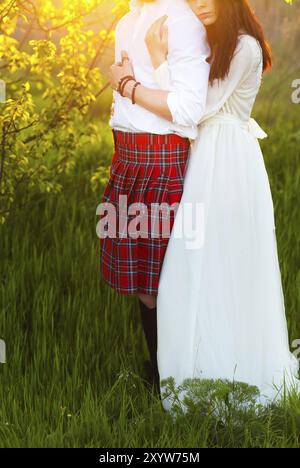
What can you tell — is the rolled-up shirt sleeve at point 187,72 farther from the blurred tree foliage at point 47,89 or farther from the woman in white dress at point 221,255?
the blurred tree foliage at point 47,89

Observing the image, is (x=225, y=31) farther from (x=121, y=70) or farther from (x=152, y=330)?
(x=152, y=330)

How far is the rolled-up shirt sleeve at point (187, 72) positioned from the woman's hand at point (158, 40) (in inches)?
1.1

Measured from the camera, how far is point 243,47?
273cm

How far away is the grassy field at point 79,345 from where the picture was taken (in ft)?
8.85

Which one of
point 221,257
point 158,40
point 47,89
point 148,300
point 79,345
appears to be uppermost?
point 47,89

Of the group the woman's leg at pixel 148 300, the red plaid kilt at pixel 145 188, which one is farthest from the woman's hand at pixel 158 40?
the woman's leg at pixel 148 300

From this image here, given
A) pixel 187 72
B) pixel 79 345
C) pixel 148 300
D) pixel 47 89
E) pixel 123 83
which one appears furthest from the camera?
pixel 47 89

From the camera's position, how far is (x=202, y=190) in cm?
282

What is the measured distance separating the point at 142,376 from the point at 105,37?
1.96 meters

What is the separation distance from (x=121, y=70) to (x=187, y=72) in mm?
276

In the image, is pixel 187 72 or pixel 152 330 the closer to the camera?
pixel 187 72

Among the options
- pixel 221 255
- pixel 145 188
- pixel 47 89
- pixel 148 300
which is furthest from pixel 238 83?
pixel 47 89

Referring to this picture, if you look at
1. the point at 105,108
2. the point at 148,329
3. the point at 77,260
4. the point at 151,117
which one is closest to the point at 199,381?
the point at 148,329

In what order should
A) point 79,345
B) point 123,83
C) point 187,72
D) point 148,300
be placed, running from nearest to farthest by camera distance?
1. point 187,72
2. point 123,83
3. point 148,300
4. point 79,345
